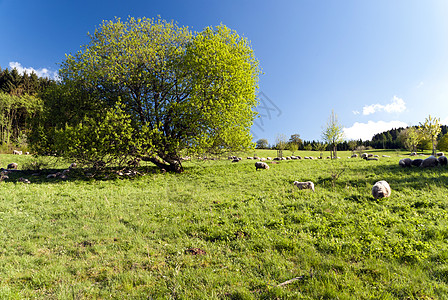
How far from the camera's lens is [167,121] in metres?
22.9

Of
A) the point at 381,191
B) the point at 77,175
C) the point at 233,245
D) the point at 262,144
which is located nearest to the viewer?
the point at 233,245

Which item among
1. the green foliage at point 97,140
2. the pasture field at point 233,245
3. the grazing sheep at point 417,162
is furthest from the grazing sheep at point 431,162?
the green foliage at point 97,140

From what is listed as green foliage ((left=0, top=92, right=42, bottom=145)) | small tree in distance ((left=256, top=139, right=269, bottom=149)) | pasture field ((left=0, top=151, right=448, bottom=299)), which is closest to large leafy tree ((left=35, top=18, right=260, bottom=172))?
pasture field ((left=0, top=151, right=448, bottom=299))

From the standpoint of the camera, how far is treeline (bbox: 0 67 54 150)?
45.2m

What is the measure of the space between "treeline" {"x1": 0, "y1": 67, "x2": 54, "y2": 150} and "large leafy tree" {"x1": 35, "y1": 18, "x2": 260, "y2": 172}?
23.7 m

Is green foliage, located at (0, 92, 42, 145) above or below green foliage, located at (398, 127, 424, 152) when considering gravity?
above

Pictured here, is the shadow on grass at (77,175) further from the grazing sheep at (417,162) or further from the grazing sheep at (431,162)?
the grazing sheep at (431,162)

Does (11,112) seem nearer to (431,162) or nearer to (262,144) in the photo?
(431,162)

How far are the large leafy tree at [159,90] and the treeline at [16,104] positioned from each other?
23.7 metres

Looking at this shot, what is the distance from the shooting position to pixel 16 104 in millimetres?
50125

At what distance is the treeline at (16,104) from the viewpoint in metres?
45.2

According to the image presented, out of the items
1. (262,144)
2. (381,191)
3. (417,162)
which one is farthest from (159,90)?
(262,144)

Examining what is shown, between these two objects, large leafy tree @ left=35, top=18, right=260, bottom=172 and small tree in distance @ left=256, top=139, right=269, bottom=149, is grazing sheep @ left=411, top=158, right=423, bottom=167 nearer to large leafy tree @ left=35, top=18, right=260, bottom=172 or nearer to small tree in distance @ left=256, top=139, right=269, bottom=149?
large leafy tree @ left=35, top=18, right=260, bottom=172

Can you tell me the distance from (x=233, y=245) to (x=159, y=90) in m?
20.1
